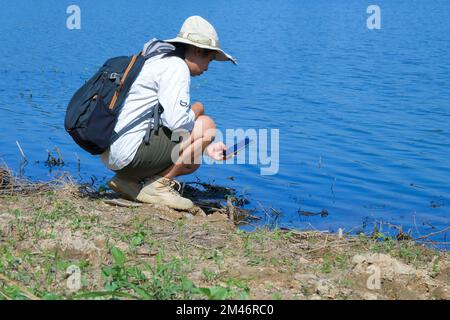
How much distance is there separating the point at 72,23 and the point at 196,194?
14.9 metres

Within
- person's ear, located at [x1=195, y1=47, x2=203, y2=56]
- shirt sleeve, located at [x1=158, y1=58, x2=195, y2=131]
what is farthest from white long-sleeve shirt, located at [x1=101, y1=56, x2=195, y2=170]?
person's ear, located at [x1=195, y1=47, x2=203, y2=56]

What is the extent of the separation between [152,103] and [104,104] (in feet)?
1.08

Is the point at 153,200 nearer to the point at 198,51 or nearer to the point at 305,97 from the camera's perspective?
the point at 198,51

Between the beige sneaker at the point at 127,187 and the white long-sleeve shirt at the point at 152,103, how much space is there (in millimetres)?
259

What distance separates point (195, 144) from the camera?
18.5 feet

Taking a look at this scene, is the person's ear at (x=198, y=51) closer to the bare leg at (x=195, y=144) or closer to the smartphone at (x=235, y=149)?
the bare leg at (x=195, y=144)

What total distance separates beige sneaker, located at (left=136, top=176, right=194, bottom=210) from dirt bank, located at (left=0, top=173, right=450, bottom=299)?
0.29 feet

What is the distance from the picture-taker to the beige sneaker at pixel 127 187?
582cm

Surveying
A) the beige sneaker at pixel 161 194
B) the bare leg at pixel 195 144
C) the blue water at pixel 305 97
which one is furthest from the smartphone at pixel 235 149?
the blue water at pixel 305 97

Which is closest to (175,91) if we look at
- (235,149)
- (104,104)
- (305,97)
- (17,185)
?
(104,104)

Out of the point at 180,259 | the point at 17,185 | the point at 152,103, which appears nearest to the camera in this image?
the point at 180,259

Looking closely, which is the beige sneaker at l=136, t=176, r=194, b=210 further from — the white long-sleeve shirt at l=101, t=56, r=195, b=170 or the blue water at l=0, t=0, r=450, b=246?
the blue water at l=0, t=0, r=450, b=246

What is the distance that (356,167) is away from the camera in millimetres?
8609
